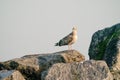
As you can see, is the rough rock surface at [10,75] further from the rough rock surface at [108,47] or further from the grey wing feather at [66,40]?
the grey wing feather at [66,40]

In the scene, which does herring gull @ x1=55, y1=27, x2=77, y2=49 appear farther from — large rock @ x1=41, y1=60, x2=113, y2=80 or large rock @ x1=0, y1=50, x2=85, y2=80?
large rock @ x1=41, y1=60, x2=113, y2=80

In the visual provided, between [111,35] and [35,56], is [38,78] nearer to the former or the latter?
[35,56]

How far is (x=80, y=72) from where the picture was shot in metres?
21.3

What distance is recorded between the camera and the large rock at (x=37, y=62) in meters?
25.8

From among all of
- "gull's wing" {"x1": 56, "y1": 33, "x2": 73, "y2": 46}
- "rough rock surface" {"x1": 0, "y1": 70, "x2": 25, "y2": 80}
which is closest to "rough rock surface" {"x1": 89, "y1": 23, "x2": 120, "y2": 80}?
"gull's wing" {"x1": 56, "y1": 33, "x2": 73, "y2": 46}

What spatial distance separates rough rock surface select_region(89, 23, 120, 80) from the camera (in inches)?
957

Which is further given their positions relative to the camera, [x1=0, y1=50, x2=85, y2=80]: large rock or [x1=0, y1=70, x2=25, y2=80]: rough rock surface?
[x1=0, y1=50, x2=85, y2=80]: large rock

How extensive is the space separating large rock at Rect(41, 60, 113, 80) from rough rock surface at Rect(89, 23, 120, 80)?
7.76 ft

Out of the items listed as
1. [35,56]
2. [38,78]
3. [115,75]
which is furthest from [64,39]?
[115,75]

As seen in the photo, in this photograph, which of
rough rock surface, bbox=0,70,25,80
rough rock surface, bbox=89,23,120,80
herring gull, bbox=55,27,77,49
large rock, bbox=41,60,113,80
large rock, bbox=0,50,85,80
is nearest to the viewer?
large rock, bbox=41,60,113,80

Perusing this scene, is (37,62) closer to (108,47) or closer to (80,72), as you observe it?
(108,47)

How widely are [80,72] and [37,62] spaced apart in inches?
229

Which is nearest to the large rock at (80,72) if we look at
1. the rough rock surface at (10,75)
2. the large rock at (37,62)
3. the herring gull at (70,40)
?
the rough rock surface at (10,75)

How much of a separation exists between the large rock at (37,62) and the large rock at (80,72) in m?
3.97
